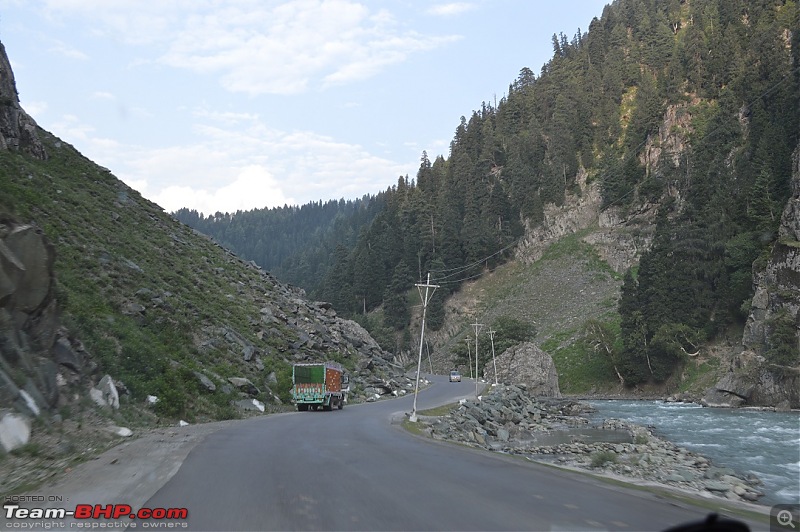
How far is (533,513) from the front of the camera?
338 inches

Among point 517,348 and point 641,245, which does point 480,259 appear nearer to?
point 641,245

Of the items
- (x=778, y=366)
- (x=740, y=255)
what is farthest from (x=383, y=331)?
(x=778, y=366)

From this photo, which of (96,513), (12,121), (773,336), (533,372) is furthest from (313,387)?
(533,372)

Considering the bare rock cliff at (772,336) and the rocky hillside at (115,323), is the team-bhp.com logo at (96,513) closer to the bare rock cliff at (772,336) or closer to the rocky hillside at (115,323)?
the rocky hillside at (115,323)

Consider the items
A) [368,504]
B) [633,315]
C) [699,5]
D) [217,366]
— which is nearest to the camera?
[368,504]

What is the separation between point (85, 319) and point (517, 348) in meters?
62.2

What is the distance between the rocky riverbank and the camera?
1928 cm

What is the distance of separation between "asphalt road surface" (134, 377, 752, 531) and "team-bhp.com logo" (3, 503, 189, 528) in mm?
283

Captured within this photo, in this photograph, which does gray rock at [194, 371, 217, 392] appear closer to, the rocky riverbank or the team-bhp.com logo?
the rocky riverbank

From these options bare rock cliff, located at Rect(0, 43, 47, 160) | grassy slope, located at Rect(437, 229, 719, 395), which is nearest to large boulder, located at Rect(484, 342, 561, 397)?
grassy slope, located at Rect(437, 229, 719, 395)

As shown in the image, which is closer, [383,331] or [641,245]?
[641,245]

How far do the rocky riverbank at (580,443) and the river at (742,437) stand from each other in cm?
84

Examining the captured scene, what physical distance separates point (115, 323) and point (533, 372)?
186 ft
